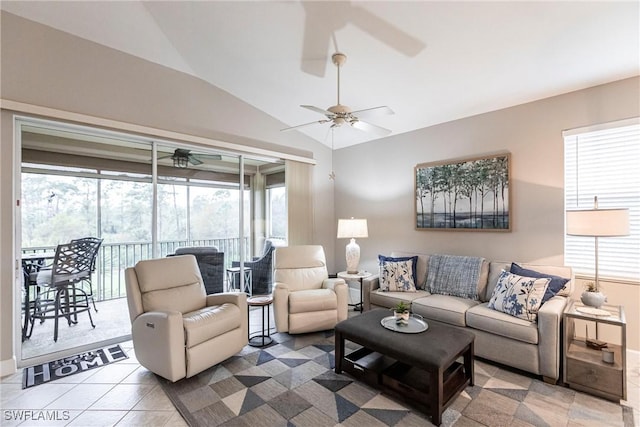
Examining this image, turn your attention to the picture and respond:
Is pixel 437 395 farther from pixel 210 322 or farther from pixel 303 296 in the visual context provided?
pixel 210 322

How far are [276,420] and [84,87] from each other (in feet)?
12.0

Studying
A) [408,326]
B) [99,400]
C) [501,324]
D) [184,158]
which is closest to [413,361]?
[408,326]

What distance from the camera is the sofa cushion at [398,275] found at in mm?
3770

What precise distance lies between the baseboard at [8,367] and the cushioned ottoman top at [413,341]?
299cm

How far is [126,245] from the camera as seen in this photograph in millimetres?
3582

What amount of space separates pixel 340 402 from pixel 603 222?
8.41 ft

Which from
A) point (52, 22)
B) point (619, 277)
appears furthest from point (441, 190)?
point (52, 22)

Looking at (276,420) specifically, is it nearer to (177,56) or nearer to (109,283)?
(109,283)

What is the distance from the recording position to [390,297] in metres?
3.61

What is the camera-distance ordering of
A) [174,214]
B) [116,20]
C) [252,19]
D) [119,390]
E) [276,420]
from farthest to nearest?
1. [174,214]
2. [116,20]
3. [252,19]
4. [119,390]
5. [276,420]

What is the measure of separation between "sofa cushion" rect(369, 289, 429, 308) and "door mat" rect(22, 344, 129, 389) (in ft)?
9.19

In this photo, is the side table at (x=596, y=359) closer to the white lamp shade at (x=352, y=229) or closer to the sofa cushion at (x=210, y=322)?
the white lamp shade at (x=352, y=229)

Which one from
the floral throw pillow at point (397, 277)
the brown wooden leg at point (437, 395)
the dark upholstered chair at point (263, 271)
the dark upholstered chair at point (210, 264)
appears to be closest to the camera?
the brown wooden leg at point (437, 395)

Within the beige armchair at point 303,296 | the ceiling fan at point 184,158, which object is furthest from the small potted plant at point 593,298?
the ceiling fan at point 184,158
